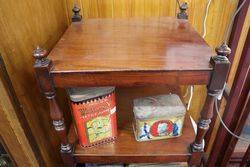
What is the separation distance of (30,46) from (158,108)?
1.38 feet

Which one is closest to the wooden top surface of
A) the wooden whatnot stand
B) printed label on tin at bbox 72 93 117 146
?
the wooden whatnot stand

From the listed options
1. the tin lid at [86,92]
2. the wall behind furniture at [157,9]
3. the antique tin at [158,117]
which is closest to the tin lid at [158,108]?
the antique tin at [158,117]

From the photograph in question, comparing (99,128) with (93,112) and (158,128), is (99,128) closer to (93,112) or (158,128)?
(93,112)

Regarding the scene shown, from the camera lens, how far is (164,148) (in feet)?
2.49

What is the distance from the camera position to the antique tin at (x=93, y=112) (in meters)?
0.64

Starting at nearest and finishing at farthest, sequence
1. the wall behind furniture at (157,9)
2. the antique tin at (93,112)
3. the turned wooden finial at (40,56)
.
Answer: the turned wooden finial at (40,56) < the antique tin at (93,112) < the wall behind furniture at (157,9)

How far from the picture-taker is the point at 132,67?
569mm

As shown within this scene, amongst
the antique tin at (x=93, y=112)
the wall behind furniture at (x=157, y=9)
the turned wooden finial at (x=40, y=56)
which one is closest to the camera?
the turned wooden finial at (x=40, y=56)

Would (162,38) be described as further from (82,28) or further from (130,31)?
(82,28)

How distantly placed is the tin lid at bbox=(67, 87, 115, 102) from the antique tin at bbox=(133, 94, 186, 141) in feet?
0.42

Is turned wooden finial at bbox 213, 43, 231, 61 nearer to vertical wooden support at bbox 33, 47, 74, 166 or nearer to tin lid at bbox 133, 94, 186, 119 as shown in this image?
tin lid at bbox 133, 94, 186, 119

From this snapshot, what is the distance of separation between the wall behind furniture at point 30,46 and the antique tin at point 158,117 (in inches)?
12.0

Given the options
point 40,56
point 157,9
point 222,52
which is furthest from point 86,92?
point 157,9

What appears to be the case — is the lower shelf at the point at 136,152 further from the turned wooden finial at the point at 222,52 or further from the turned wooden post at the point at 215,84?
the turned wooden finial at the point at 222,52
